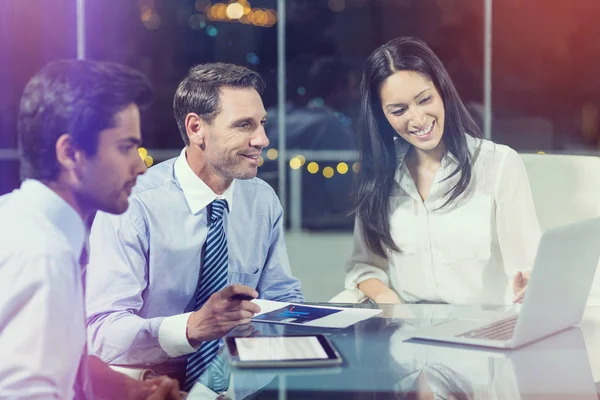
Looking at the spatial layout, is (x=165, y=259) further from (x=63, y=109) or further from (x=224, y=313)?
(x=63, y=109)

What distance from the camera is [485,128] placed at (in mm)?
3393

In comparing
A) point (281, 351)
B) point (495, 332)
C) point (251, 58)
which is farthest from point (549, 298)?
point (251, 58)

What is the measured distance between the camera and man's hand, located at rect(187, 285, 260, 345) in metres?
1.66

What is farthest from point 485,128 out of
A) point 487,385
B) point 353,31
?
point 487,385

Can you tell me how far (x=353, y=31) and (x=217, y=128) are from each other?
8.87ft

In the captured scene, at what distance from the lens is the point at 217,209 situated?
216cm

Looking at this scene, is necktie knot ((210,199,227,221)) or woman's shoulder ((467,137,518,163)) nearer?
necktie knot ((210,199,227,221))

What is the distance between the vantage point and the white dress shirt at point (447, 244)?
8.11 ft

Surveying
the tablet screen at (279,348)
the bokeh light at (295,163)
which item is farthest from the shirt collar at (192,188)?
the bokeh light at (295,163)

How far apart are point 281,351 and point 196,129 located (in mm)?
928

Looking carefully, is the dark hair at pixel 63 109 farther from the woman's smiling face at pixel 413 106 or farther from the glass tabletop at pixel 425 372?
the woman's smiling face at pixel 413 106

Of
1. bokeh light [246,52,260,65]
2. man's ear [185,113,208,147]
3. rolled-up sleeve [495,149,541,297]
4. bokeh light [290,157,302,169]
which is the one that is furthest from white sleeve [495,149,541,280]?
bokeh light [290,157,302,169]

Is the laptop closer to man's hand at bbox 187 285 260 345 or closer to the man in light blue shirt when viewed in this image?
man's hand at bbox 187 285 260 345

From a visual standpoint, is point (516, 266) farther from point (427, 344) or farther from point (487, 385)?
point (487, 385)
